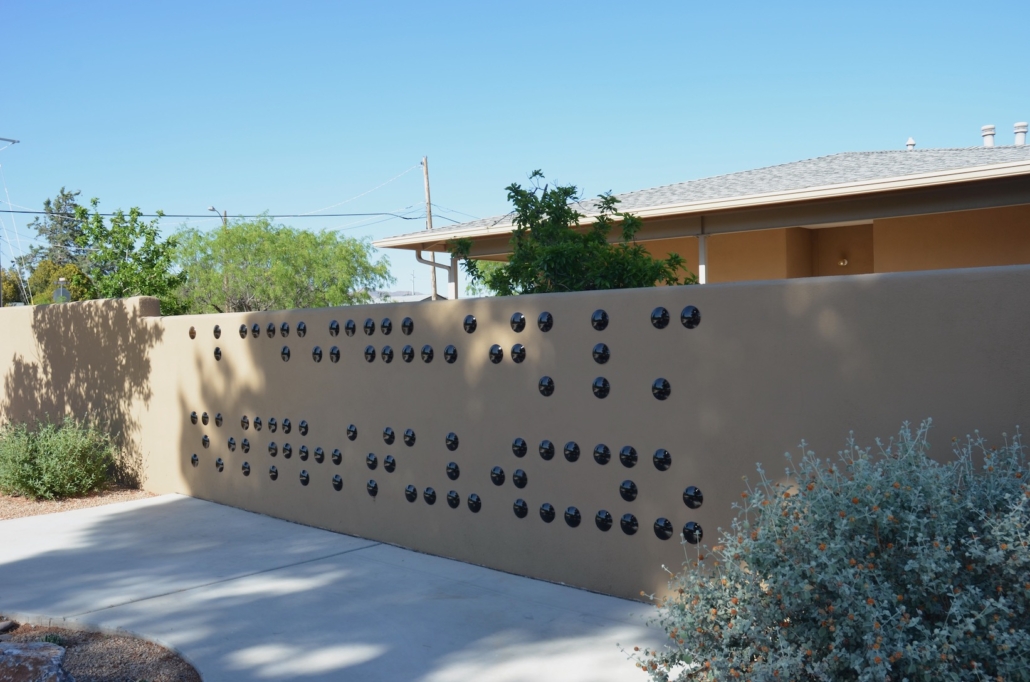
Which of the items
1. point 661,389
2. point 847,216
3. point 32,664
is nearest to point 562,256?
point 661,389

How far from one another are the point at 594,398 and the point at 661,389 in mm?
532

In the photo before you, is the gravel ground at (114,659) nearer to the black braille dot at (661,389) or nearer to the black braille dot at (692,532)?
the black braille dot at (692,532)

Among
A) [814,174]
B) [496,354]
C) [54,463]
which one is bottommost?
[54,463]

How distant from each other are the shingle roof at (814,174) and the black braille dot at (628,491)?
8241 mm

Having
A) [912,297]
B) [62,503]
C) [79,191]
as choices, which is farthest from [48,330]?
[79,191]

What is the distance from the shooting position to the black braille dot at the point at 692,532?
Result: 17.3 feet

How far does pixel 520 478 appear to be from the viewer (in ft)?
20.7

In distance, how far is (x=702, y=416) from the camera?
17.4ft

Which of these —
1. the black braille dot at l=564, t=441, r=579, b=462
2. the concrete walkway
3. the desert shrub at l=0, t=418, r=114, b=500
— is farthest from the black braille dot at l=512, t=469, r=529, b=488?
the desert shrub at l=0, t=418, r=114, b=500

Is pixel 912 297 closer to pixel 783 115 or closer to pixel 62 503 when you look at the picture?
pixel 62 503

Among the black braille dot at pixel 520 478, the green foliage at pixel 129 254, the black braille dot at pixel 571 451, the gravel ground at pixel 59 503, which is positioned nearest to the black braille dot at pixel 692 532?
the black braille dot at pixel 571 451

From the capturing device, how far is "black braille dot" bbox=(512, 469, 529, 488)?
248 inches

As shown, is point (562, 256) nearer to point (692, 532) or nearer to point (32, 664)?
point (692, 532)

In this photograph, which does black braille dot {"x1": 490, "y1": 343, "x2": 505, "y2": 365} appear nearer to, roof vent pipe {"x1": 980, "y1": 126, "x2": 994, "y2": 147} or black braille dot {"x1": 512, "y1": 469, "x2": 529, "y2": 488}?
black braille dot {"x1": 512, "y1": 469, "x2": 529, "y2": 488}
